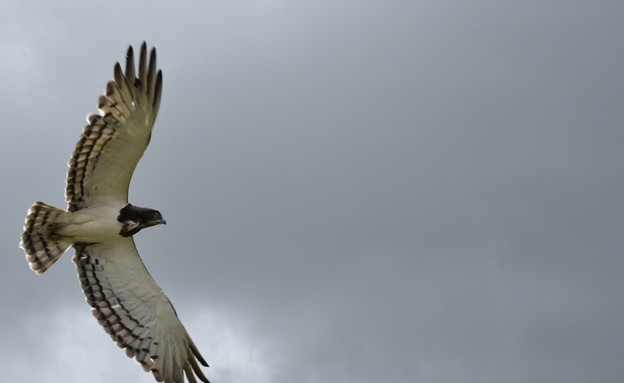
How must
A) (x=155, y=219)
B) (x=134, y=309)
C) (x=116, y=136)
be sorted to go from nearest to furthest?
(x=116, y=136) → (x=155, y=219) → (x=134, y=309)

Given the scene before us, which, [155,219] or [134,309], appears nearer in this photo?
[155,219]

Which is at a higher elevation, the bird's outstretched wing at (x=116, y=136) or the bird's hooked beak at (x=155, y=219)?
the bird's outstretched wing at (x=116, y=136)

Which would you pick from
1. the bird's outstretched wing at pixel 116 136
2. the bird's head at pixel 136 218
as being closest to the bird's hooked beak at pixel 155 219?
the bird's head at pixel 136 218

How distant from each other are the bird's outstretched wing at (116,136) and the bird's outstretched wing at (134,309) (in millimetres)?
1197

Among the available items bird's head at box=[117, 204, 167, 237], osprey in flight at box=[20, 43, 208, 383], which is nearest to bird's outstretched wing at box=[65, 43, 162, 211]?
osprey in flight at box=[20, 43, 208, 383]

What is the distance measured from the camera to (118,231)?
23844 mm

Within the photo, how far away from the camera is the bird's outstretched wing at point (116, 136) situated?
22.7 m


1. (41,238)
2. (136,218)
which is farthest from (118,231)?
(41,238)

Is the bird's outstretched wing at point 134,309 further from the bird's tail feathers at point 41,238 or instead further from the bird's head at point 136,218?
the bird's tail feathers at point 41,238

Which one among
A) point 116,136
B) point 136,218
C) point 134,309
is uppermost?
point 116,136

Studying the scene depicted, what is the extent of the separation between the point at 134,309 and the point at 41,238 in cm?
235

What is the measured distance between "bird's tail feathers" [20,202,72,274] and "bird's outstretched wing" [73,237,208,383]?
60 centimetres

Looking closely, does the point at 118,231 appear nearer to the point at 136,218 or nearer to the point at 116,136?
the point at 136,218

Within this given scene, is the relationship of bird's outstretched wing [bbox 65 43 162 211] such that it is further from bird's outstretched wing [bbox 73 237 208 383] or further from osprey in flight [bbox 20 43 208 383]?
bird's outstretched wing [bbox 73 237 208 383]
